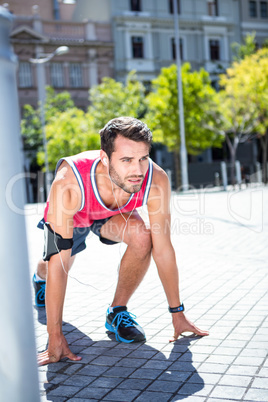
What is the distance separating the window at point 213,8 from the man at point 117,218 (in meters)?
36.9

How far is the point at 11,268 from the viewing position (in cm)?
124

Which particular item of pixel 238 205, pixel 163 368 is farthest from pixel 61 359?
pixel 238 205

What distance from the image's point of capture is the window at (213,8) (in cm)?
3751

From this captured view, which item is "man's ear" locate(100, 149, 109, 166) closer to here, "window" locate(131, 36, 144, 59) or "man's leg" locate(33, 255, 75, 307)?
"man's leg" locate(33, 255, 75, 307)

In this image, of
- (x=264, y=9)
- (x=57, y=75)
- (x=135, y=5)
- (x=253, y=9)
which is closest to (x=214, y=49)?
(x=253, y=9)

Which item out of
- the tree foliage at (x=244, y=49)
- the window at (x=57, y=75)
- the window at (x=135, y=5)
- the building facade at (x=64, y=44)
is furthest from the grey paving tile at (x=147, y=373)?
the window at (x=135, y=5)

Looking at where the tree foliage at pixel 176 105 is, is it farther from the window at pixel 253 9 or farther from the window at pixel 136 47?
the window at pixel 253 9

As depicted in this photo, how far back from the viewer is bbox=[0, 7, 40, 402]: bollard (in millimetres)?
1226

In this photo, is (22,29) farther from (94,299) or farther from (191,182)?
(94,299)

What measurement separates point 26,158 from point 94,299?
1086 inches

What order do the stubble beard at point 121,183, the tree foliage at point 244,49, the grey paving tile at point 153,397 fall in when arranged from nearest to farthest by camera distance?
the grey paving tile at point 153,397 → the stubble beard at point 121,183 → the tree foliage at point 244,49

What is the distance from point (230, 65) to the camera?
3766 centimetres

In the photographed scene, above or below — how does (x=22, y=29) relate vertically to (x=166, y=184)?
above

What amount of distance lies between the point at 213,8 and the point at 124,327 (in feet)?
124
